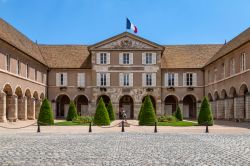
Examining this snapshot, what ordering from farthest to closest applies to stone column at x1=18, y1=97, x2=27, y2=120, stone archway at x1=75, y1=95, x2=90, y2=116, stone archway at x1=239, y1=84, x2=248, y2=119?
stone archway at x1=75, y1=95, x2=90, y2=116
stone column at x1=18, y1=97, x2=27, y2=120
stone archway at x1=239, y1=84, x2=248, y2=119

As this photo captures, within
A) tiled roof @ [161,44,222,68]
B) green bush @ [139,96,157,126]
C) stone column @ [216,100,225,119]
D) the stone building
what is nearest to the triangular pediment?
the stone building

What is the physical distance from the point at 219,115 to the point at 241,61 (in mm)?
8093

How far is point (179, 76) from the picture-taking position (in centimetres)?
4441

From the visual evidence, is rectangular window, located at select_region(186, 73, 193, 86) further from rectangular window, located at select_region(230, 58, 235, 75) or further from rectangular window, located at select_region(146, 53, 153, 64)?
rectangular window, located at select_region(230, 58, 235, 75)

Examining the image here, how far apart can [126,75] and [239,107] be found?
49.5 ft

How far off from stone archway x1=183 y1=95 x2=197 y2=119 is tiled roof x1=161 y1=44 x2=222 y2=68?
14.4ft

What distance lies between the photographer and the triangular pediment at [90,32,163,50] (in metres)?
42.2

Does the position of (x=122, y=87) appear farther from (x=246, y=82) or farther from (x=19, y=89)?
(x=246, y=82)

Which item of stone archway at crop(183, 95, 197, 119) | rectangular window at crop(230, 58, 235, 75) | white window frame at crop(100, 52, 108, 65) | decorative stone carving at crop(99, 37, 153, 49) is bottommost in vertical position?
stone archway at crop(183, 95, 197, 119)

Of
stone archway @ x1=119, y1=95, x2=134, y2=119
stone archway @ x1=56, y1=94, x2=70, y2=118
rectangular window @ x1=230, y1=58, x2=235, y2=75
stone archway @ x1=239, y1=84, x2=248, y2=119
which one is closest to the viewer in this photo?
stone archway @ x1=239, y1=84, x2=248, y2=119

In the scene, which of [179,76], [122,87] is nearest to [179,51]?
[179,76]

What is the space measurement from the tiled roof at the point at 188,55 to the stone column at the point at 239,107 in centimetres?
1276

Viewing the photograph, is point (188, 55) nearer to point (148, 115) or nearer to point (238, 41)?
point (238, 41)

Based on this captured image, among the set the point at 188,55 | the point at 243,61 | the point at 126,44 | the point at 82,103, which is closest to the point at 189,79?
the point at 188,55
